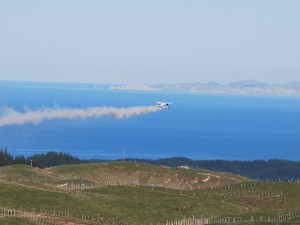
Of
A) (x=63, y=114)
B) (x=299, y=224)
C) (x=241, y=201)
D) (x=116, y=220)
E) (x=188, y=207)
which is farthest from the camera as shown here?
(x=63, y=114)

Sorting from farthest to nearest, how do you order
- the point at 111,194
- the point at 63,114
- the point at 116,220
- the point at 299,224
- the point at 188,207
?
the point at 63,114 → the point at 111,194 → the point at 188,207 → the point at 116,220 → the point at 299,224

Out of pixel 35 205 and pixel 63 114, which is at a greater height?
pixel 63 114

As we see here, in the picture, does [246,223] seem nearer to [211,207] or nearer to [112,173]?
[211,207]

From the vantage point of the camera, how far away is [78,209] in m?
95.7

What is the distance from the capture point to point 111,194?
4350 inches

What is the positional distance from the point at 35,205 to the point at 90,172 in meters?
63.5

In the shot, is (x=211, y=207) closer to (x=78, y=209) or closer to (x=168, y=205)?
(x=168, y=205)

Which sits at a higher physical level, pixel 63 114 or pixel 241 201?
pixel 63 114

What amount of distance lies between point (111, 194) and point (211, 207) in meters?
17.9

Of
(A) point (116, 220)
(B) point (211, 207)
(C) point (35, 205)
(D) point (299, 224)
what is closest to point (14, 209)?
(C) point (35, 205)

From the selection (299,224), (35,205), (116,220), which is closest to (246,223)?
(299,224)

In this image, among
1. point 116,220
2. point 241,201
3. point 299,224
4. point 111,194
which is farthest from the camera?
point 241,201

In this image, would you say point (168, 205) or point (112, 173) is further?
point (112, 173)

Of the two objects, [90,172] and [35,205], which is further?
[90,172]
